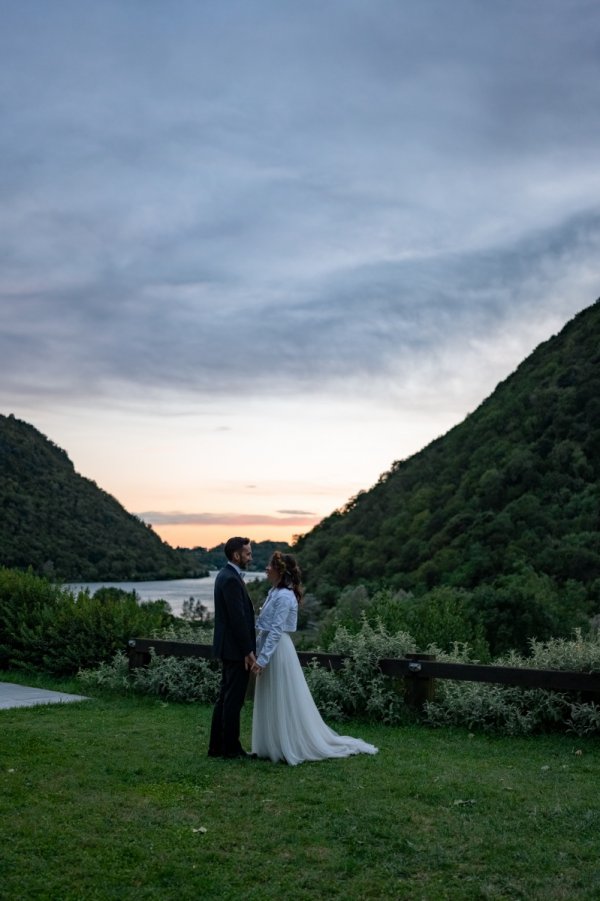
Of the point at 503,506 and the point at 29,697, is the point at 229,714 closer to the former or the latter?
the point at 29,697

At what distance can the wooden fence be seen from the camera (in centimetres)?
803

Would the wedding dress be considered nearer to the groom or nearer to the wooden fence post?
the groom

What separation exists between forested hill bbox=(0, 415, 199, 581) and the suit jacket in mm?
18381

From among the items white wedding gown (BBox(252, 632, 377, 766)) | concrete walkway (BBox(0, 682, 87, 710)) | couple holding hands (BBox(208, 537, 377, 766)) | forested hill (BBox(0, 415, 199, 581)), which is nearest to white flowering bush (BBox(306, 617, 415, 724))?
couple holding hands (BBox(208, 537, 377, 766))

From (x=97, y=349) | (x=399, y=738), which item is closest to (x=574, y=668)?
(x=399, y=738)

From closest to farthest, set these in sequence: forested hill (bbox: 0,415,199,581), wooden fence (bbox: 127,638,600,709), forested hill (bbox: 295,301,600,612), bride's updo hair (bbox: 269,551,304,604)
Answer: bride's updo hair (bbox: 269,551,304,604), wooden fence (bbox: 127,638,600,709), forested hill (bbox: 0,415,199,581), forested hill (bbox: 295,301,600,612)

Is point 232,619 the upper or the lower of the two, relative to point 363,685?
upper

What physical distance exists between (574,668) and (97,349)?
47.2 ft

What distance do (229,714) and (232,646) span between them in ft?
1.90

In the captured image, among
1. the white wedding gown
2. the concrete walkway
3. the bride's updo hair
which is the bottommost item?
the concrete walkway

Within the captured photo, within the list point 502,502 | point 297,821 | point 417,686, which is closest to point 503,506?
point 502,502

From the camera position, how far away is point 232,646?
23.7ft

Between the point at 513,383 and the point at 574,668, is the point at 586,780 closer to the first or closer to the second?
the point at 574,668

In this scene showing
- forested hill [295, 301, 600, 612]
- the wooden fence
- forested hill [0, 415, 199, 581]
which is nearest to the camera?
the wooden fence
